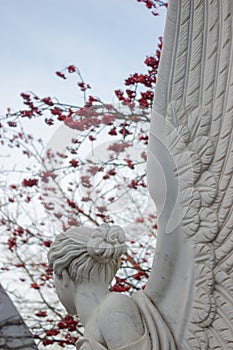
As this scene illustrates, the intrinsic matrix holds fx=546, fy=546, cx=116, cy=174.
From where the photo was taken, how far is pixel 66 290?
1617mm

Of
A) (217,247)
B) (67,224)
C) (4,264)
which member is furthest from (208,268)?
(4,264)

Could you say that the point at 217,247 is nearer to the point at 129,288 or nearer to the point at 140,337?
the point at 140,337

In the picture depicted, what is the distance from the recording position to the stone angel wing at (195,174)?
142cm

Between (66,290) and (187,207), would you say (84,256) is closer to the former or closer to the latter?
(66,290)

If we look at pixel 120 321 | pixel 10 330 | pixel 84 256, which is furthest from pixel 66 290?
pixel 10 330

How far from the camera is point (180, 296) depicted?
144 cm

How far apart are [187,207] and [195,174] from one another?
92 mm

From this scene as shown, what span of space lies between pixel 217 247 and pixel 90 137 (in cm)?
153

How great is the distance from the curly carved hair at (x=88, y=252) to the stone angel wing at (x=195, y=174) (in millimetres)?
146

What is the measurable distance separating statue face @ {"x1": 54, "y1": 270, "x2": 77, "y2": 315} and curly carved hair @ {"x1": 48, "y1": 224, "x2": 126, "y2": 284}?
1 centimetres

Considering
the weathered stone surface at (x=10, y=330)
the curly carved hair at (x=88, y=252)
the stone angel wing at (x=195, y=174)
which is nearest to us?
the stone angel wing at (x=195, y=174)

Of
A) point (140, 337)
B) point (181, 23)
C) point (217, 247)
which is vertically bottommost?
point (140, 337)

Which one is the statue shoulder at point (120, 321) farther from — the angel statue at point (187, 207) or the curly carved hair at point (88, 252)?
the curly carved hair at point (88, 252)

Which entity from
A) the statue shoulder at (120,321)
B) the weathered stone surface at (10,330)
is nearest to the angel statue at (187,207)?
the statue shoulder at (120,321)
